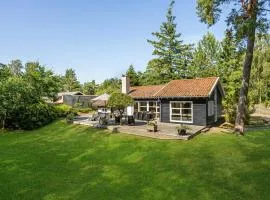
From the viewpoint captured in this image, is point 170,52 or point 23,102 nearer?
point 23,102

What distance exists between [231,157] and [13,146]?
46.5 ft

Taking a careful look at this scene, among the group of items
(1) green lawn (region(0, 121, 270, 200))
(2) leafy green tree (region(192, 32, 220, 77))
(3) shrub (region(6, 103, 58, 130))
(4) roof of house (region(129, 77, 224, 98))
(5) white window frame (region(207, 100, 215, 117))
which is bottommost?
(1) green lawn (region(0, 121, 270, 200))

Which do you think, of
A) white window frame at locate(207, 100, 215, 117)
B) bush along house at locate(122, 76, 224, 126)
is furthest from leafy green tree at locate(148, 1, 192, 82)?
white window frame at locate(207, 100, 215, 117)

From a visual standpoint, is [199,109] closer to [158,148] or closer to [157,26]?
[158,148]

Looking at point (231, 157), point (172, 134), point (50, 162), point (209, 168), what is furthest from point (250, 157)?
point (50, 162)

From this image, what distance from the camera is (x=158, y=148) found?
14.0 meters

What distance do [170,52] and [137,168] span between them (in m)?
36.6

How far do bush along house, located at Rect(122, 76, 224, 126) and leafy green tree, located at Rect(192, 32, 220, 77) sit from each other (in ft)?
64.7

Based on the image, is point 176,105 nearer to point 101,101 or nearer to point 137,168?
point 101,101

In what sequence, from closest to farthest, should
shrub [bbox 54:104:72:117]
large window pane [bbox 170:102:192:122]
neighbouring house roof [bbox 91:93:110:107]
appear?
large window pane [bbox 170:102:192:122] < neighbouring house roof [bbox 91:93:110:107] < shrub [bbox 54:104:72:117]

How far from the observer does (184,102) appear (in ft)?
68.9

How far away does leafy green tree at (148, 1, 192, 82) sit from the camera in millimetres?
44688

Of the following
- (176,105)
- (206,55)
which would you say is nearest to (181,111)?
(176,105)

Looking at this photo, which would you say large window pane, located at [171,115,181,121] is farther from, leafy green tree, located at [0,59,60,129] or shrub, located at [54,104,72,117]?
shrub, located at [54,104,72,117]
